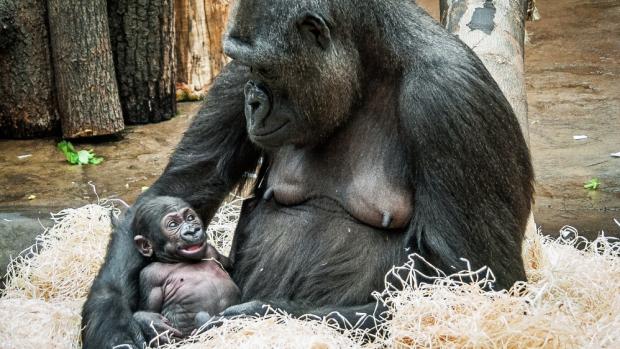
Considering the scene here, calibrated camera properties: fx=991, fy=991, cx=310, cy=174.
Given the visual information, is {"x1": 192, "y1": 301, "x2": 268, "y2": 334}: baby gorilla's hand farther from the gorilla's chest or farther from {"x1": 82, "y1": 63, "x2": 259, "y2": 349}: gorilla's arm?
the gorilla's chest

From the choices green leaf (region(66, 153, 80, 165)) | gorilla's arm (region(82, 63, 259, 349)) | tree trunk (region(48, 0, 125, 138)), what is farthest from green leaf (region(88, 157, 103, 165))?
gorilla's arm (region(82, 63, 259, 349))

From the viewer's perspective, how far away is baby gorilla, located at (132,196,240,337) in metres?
3.91

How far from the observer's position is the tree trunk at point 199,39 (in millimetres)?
9031

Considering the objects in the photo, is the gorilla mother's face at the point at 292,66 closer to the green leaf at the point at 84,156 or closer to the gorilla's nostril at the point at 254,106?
the gorilla's nostril at the point at 254,106

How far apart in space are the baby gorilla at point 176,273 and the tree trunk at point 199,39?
16.7 ft

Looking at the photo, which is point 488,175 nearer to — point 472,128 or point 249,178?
point 472,128

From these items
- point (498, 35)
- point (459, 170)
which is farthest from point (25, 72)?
point (459, 170)

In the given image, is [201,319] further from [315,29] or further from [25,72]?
[25,72]

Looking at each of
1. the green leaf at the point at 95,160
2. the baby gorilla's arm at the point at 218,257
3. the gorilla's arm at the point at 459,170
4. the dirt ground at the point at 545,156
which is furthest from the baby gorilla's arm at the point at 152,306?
the green leaf at the point at 95,160

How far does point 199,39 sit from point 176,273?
5.38m

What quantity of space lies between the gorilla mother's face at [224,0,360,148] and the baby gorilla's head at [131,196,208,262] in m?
0.53

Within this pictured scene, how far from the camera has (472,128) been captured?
366 cm

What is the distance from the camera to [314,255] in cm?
397

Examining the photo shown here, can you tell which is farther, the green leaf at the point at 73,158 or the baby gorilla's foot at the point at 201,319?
the green leaf at the point at 73,158
